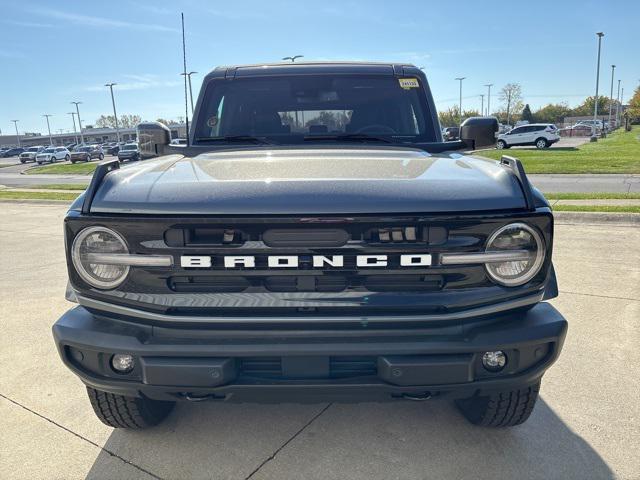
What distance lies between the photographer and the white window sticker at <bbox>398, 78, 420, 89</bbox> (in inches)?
139

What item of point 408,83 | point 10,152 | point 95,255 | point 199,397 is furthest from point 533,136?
point 10,152

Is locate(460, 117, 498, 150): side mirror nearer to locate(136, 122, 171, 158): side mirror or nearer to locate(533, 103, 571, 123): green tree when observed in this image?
locate(136, 122, 171, 158): side mirror

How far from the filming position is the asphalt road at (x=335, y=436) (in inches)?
95.3

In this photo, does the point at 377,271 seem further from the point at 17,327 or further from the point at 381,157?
the point at 17,327

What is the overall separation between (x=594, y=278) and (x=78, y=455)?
16.0 ft

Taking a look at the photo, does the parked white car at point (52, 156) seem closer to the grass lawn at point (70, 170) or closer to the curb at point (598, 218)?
the grass lawn at point (70, 170)

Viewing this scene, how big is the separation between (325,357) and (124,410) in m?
1.22

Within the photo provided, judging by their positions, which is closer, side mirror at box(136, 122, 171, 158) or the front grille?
the front grille

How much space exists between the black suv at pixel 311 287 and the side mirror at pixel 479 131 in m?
1.31

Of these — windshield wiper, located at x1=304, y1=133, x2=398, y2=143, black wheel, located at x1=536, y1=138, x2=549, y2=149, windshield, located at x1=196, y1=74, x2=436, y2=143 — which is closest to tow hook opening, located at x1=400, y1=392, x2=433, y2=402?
windshield wiper, located at x1=304, y1=133, x2=398, y2=143

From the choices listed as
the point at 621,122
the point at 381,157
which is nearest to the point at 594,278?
the point at 381,157

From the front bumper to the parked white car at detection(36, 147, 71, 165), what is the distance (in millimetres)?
53390

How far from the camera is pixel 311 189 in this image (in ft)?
6.55

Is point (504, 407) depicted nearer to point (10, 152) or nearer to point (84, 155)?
point (84, 155)
